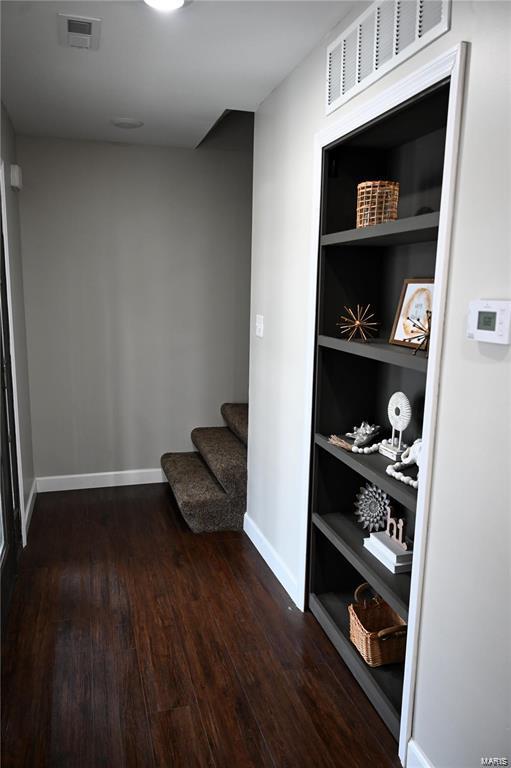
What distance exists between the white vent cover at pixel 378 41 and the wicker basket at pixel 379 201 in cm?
32

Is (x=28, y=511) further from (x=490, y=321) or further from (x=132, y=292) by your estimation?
(x=490, y=321)

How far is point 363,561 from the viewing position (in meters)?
2.17

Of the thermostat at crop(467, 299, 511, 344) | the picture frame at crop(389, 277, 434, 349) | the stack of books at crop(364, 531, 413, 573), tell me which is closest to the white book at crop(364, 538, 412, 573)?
the stack of books at crop(364, 531, 413, 573)

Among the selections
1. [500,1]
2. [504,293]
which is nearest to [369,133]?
[500,1]

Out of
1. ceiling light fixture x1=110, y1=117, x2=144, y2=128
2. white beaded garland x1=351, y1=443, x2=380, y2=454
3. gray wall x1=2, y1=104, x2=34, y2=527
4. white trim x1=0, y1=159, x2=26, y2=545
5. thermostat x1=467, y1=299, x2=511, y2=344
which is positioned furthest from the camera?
ceiling light fixture x1=110, y1=117, x2=144, y2=128

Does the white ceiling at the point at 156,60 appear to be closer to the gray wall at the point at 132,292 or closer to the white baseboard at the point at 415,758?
the gray wall at the point at 132,292

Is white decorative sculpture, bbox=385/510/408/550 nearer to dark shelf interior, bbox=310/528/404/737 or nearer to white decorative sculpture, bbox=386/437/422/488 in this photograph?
white decorative sculpture, bbox=386/437/422/488

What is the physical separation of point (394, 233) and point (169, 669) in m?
1.83

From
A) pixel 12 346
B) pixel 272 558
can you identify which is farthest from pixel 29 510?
pixel 272 558

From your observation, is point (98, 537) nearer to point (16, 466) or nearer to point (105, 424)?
point (16, 466)

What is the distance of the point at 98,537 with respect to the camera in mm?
3463

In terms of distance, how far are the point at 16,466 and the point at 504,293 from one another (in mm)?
2716

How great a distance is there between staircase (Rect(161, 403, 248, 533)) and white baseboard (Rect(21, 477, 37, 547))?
2.95 feet

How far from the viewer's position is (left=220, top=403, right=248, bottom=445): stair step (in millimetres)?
4000
